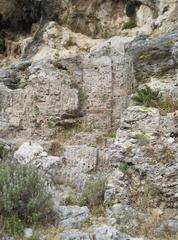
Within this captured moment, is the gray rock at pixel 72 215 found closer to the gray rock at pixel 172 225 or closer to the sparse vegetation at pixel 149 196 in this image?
the sparse vegetation at pixel 149 196

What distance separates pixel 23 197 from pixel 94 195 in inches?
53.2

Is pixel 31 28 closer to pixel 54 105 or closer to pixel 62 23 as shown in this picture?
pixel 62 23

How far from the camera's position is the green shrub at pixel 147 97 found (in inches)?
467

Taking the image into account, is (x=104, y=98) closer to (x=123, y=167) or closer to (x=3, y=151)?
(x=3, y=151)

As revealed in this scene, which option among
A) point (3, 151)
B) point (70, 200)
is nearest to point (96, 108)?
point (3, 151)

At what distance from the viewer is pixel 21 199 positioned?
29.4 ft

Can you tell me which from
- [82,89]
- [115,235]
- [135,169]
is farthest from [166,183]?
[82,89]

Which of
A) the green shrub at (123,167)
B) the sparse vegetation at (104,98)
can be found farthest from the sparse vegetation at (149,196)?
the sparse vegetation at (104,98)

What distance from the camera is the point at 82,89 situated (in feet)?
46.8

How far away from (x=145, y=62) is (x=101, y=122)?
1.90m

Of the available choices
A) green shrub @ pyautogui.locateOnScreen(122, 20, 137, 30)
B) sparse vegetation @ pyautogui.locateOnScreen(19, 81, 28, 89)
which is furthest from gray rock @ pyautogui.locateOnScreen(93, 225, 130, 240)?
green shrub @ pyautogui.locateOnScreen(122, 20, 137, 30)

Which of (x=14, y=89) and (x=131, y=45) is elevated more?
(x=131, y=45)

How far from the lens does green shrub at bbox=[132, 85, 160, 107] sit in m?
11.9

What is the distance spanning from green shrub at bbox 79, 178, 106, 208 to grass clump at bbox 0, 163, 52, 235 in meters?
0.72
